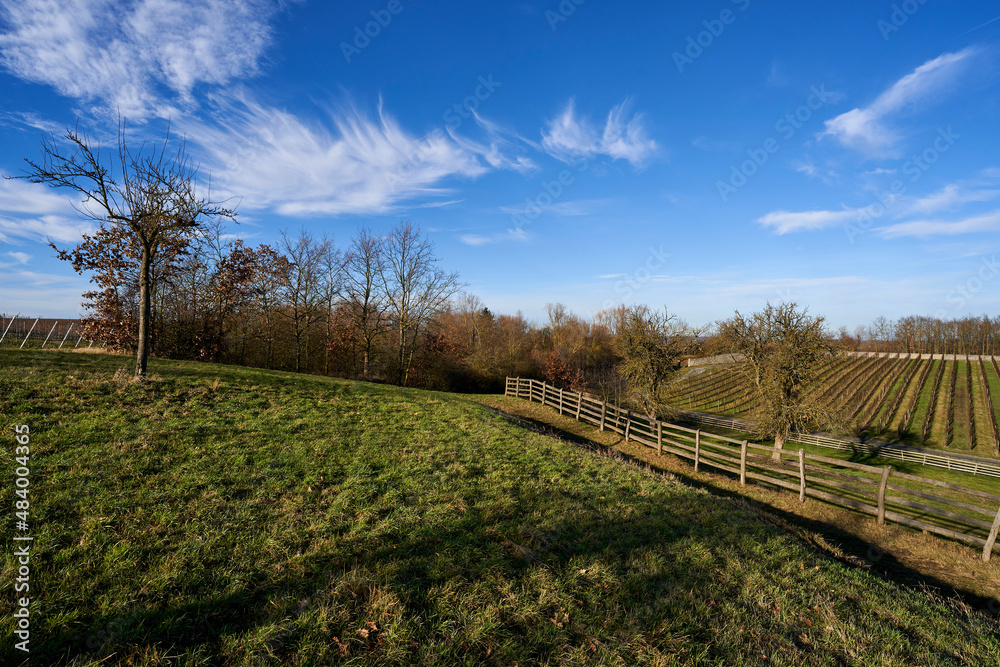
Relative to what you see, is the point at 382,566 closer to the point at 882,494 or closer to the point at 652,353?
the point at 882,494

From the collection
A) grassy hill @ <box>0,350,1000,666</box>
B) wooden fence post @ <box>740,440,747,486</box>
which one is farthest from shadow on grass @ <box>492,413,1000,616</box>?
grassy hill @ <box>0,350,1000,666</box>

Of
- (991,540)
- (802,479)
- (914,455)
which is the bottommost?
(914,455)

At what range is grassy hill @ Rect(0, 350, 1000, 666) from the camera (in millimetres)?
3078

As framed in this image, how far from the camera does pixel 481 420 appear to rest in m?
12.0

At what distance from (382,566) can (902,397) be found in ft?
183

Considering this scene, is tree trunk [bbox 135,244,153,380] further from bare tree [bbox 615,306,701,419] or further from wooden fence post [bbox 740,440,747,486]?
bare tree [bbox 615,306,701,419]

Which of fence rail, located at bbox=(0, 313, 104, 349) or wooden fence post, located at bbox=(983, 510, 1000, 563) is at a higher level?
fence rail, located at bbox=(0, 313, 104, 349)

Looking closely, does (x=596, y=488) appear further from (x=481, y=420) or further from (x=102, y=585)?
(x=102, y=585)

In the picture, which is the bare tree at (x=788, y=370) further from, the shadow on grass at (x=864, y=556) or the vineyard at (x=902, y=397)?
the shadow on grass at (x=864, y=556)

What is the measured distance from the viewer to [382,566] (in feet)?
13.1

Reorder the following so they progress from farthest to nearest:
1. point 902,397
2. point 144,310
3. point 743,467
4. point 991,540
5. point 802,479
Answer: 1. point 902,397
2. point 743,467
3. point 802,479
4. point 144,310
5. point 991,540

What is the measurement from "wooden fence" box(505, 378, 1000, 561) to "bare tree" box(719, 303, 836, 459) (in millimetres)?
4201

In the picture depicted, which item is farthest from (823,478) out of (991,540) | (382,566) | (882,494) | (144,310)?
(144,310)

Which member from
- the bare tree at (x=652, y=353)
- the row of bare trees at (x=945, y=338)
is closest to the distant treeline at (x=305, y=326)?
the bare tree at (x=652, y=353)
